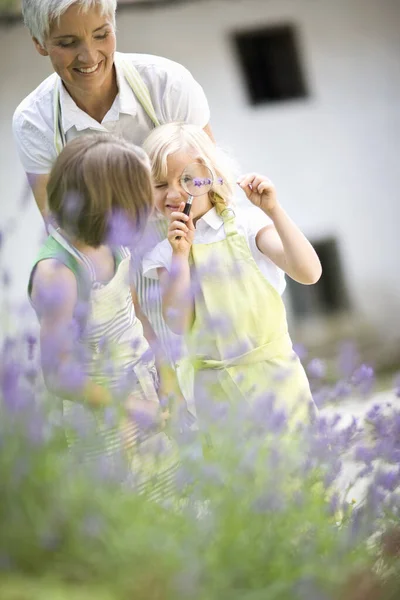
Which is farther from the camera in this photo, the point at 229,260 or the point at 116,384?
the point at 229,260

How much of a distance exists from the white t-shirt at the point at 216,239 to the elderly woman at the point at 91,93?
0.04 meters

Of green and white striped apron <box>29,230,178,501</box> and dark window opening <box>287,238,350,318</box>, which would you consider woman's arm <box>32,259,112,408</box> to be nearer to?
green and white striped apron <box>29,230,178,501</box>

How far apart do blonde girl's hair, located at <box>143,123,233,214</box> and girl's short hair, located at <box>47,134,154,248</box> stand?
10cm

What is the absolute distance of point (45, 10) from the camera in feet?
4.59

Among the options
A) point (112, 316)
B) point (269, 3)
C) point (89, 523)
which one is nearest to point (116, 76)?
point (112, 316)

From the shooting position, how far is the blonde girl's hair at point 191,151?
1.47 m

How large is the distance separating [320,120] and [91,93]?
1478mm

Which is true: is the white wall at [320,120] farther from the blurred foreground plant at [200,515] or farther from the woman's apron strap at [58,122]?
the blurred foreground plant at [200,515]

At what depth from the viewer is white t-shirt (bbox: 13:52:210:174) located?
58.6 inches

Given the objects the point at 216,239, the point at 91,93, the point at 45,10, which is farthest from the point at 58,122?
the point at 216,239

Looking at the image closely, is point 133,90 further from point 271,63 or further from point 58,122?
point 271,63

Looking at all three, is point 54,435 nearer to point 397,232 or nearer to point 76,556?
point 76,556

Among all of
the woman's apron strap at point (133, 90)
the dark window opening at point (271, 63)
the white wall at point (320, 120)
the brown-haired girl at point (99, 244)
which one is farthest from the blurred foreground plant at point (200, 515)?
the dark window opening at point (271, 63)

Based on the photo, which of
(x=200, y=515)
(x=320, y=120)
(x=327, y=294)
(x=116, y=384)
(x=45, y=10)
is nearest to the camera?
(x=200, y=515)
